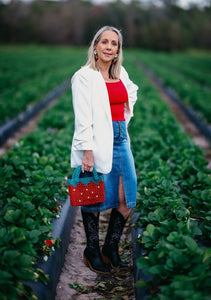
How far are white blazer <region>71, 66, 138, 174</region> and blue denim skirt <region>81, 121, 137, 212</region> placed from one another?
0.44ft

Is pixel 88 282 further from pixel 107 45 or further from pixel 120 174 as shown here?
pixel 107 45

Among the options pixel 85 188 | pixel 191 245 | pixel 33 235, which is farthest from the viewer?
pixel 85 188

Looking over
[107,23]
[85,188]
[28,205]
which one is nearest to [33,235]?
[28,205]

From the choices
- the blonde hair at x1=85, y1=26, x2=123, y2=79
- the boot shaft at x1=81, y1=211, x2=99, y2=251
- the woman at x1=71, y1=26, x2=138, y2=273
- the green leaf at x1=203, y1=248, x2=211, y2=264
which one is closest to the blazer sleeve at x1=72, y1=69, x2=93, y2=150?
the woman at x1=71, y1=26, x2=138, y2=273

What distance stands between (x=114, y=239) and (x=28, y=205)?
79 cm

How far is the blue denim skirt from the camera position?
264cm

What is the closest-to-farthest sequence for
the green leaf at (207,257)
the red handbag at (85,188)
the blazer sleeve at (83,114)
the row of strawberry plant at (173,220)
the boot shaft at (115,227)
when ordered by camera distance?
1. the row of strawberry plant at (173,220)
2. the green leaf at (207,257)
3. the blazer sleeve at (83,114)
4. the red handbag at (85,188)
5. the boot shaft at (115,227)

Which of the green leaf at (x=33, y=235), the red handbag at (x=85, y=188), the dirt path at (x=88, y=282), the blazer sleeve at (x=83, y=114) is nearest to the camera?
the green leaf at (x=33, y=235)

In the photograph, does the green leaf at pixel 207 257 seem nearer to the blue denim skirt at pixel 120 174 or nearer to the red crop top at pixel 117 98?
the blue denim skirt at pixel 120 174

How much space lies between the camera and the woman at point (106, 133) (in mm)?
2424

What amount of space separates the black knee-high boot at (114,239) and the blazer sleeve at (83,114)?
2.34 ft

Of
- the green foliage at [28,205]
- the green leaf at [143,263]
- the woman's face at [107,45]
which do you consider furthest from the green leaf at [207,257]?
the woman's face at [107,45]

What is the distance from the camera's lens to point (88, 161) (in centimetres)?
245

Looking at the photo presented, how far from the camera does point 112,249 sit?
2.84m
